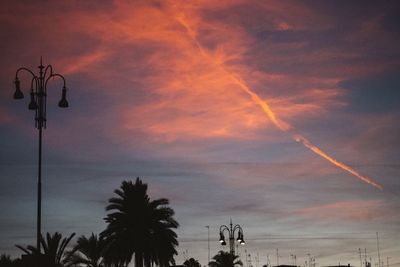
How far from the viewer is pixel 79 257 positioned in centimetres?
5647

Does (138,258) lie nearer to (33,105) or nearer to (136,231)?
(136,231)

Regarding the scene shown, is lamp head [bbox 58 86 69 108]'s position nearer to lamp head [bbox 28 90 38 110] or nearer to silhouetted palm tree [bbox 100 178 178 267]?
lamp head [bbox 28 90 38 110]

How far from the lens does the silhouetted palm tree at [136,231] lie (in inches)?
2125

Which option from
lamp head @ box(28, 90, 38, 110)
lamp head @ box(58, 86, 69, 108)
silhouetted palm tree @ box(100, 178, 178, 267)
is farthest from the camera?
silhouetted palm tree @ box(100, 178, 178, 267)

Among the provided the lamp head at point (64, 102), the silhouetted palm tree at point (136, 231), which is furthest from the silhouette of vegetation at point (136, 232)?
the lamp head at point (64, 102)

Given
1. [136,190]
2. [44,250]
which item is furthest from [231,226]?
[44,250]

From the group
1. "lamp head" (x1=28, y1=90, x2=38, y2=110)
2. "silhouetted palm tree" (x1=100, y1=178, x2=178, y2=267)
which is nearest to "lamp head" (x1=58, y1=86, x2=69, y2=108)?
"lamp head" (x1=28, y1=90, x2=38, y2=110)

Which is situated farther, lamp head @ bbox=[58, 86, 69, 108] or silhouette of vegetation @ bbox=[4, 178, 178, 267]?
silhouette of vegetation @ bbox=[4, 178, 178, 267]

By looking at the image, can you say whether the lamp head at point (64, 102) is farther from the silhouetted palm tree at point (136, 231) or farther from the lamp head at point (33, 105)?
Result: the silhouetted palm tree at point (136, 231)

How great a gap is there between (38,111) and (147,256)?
2732 centimetres

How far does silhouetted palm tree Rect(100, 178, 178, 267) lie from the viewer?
2125 inches

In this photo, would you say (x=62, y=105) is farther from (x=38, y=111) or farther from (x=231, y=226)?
(x=231, y=226)

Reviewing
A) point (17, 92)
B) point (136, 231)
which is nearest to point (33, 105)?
point (17, 92)

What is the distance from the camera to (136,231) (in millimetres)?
53875
